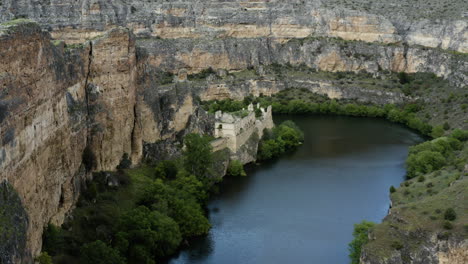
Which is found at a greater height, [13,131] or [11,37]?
[11,37]

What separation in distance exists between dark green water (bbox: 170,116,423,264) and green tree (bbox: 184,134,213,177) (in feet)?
8.38

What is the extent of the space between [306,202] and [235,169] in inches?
332

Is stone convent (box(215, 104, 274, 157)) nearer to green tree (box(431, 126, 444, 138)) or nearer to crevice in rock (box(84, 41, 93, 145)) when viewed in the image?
crevice in rock (box(84, 41, 93, 145))

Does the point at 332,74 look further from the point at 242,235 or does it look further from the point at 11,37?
the point at 11,37

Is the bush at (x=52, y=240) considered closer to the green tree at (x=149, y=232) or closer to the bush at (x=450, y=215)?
the green tree at (x=149, y=232)

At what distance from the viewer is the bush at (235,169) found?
56219mm

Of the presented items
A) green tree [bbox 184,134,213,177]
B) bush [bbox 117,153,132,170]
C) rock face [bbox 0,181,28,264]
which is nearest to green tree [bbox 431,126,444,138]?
green tree [bbox 184,134,213,177]

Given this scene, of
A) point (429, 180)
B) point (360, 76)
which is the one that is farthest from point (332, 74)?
point (429, 180)

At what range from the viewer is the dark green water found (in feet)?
137

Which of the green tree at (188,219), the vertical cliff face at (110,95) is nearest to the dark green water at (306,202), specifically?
the green tree at (188,219)

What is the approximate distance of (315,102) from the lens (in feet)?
293

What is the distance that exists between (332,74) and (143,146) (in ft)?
169

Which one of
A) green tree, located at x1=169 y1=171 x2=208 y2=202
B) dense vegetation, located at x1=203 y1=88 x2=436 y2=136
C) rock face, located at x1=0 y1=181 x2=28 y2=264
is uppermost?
rock face, located at x1=0 y1=181 x2=28 y2=264

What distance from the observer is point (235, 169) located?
56219 millimetres
